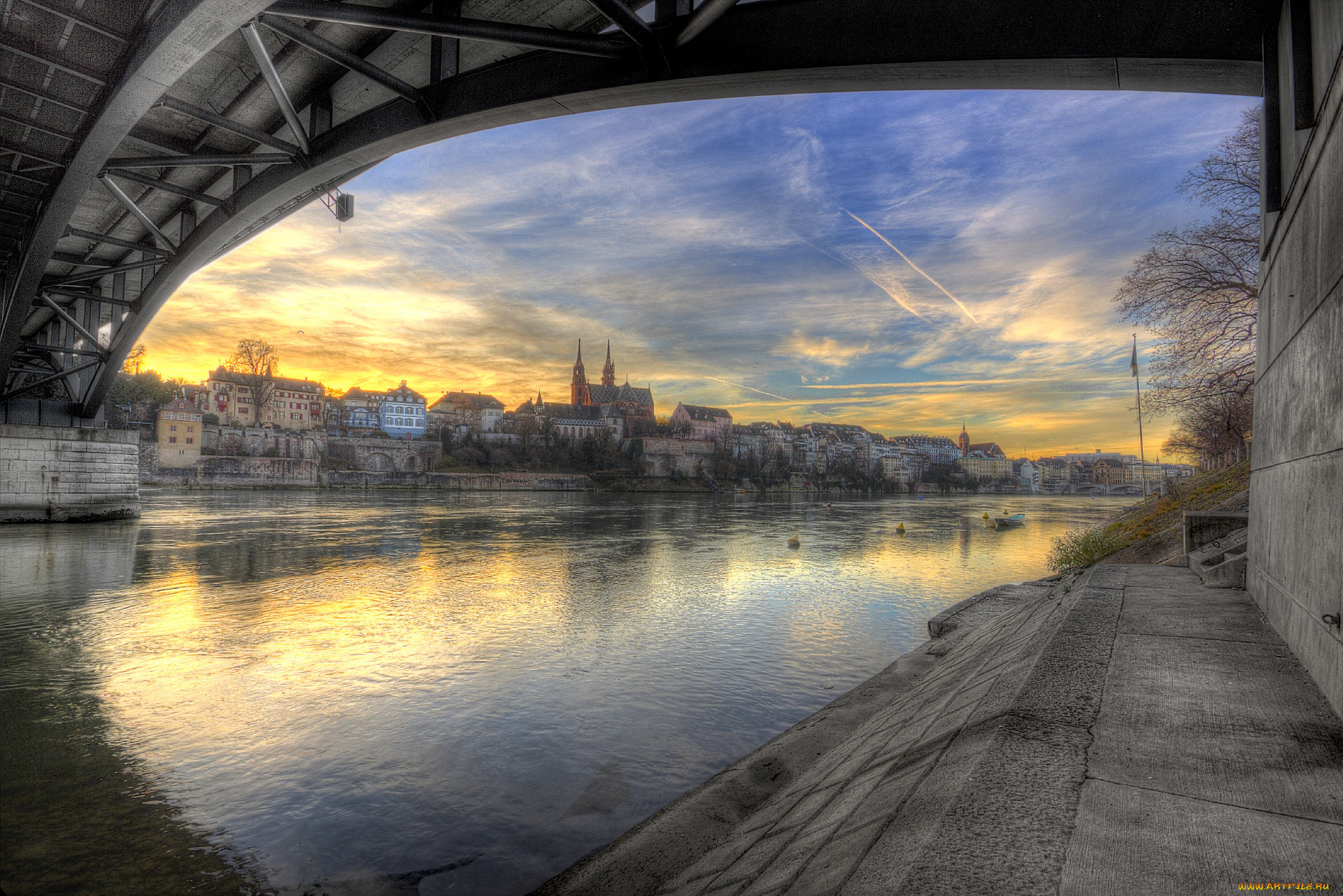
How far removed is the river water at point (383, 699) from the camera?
416cm

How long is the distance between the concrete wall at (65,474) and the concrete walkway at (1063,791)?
30425mm

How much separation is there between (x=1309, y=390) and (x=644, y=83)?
615cm

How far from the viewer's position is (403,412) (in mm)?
106375

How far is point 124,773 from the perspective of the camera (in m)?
5.07

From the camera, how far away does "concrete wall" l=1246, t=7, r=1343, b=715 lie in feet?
10.3

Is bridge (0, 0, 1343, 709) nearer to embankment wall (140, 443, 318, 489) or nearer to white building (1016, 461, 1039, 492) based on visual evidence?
embankment wall (140, 443, 318, 489)

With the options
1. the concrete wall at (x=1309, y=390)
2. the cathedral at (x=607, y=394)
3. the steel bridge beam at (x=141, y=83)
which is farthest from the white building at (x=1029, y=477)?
the steel bridge beam at (x=141, y=83)

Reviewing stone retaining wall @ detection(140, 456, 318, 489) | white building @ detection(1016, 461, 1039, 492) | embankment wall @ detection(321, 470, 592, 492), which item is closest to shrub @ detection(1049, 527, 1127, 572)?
embankment wall @ detection(321, 470, 592, 492)

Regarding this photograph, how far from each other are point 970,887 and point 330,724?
20.3 ft

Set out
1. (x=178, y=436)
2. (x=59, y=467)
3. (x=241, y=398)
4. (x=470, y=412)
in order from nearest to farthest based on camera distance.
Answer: (x=59, y=467), (x=178, y=436), (x=241, y=398), (x=470, y=412)

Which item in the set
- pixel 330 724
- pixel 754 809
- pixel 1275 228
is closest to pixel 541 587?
pixel 330 724

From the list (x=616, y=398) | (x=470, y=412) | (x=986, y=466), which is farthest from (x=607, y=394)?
(x=986, y=466)

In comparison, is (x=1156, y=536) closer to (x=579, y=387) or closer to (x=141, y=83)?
(x=141, y=83)

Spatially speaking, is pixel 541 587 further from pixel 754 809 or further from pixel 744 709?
pixel 754 809
